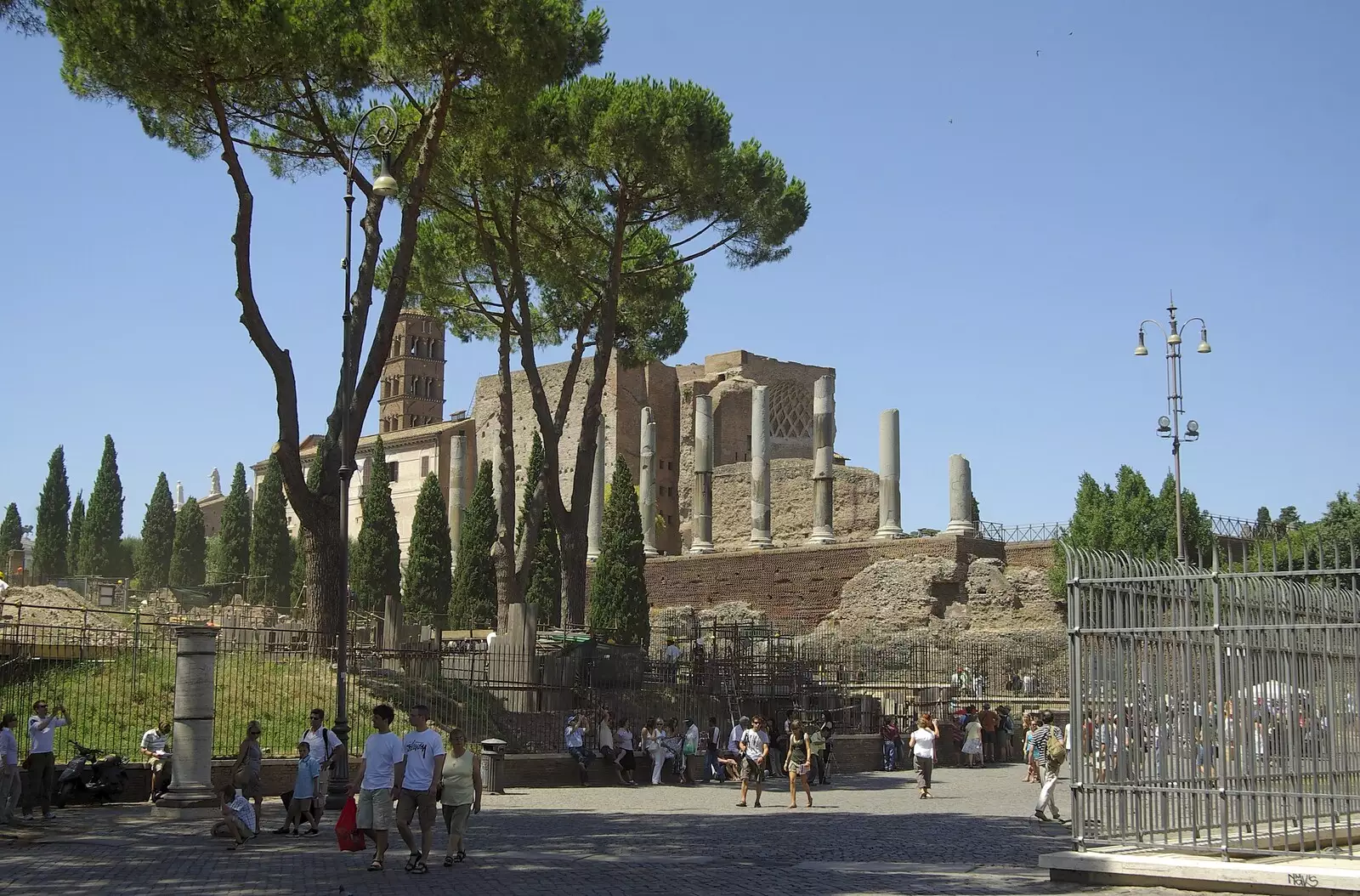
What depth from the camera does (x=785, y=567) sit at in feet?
141

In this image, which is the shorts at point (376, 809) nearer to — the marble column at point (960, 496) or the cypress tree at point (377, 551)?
the marble column at point (960, 496)

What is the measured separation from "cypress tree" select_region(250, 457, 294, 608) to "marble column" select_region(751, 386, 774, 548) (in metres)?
20.5

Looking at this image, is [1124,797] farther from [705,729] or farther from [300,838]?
[705,729]

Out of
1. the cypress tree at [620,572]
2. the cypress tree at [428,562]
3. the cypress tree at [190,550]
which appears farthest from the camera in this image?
the cypress tree at [190,550]

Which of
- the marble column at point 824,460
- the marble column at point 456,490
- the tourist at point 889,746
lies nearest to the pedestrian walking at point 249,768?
the tourist at point 889,746

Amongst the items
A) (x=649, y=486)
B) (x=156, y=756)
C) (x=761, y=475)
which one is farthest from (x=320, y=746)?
(x=649, y=486)

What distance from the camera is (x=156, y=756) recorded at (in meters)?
15.8

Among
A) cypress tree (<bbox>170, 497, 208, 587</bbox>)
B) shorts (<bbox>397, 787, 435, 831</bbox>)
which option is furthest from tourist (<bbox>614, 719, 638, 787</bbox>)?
cypress tree (<bbox>170, 497, 208, 587</bbox>)

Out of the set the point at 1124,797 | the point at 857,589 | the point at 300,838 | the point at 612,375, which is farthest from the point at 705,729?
the point at 612,375

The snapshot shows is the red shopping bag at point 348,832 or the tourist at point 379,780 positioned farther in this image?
the red shopping bag at point 348,832

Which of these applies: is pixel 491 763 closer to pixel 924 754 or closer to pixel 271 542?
pixel 924 754

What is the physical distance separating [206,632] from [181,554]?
179ft

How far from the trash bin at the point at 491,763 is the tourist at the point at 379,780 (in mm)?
7554

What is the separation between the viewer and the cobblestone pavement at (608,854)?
9.74m
